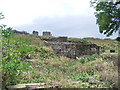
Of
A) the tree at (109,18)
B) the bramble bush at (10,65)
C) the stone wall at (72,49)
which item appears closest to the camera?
the bramble bush at (10,65)

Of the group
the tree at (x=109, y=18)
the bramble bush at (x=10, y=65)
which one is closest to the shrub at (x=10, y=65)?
the bramble bush at (x=10, y=65)

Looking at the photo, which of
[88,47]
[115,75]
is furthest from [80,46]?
[115,75]

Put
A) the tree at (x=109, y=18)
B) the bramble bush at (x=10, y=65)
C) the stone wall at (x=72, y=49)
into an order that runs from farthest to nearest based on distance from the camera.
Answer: the stone wall at (x=72, y=49), the tree at (x=109, y=18), the bramble bush at (x=10, y=65)

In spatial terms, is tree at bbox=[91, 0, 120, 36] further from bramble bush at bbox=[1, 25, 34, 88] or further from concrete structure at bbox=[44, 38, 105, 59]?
bramble bush at bbox=[1, 25, 34, 88]

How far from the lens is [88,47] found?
40.2 ft

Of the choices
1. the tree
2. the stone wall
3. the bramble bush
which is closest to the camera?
the bramble bush

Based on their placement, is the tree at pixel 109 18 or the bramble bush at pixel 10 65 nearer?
the bramble bush at pixel 10 65

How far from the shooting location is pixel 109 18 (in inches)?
383

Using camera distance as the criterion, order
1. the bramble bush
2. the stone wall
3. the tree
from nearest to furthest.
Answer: the bramble bush → the tree → the stone wall

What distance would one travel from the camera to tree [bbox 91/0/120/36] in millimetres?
9613

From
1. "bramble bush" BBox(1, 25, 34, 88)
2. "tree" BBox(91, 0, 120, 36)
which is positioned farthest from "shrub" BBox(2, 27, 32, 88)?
"tree" BBox(91, 0, 120, 36)

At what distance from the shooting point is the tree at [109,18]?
9613mm

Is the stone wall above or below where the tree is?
below

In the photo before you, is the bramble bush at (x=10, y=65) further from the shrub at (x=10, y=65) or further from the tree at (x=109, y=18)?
the tree at (x=109, y=18)
